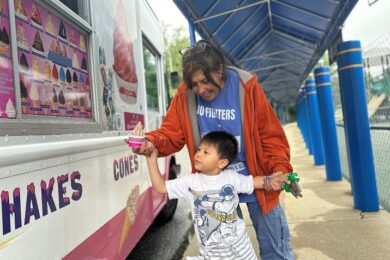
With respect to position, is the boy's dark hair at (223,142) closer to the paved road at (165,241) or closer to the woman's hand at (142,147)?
the woman's hand at (142,147)

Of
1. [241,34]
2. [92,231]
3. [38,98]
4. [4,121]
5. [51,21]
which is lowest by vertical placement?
[92,231]

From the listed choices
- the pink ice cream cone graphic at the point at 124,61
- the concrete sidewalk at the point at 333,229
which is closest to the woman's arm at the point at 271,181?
the pink ice cream cone graphic at the point at 124,61

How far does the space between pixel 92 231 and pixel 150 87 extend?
2.51 m

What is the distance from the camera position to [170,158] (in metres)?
5.32

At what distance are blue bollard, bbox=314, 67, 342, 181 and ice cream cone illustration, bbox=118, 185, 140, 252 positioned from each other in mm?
4396

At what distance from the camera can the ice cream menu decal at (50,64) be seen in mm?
1841

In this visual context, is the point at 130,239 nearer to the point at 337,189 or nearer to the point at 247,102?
the point at 247,102

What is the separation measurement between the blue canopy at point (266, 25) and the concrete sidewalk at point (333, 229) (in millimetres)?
2294

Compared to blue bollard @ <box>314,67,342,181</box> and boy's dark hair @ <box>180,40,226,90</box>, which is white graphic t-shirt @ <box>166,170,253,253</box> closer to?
boy's dark hair @ <box>180,40,226,90</box>

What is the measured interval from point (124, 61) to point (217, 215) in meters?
1.59

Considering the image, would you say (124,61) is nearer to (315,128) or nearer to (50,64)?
(50,64)

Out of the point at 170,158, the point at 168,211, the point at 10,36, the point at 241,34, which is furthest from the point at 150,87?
the point at 241,34

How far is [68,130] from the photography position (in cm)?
209

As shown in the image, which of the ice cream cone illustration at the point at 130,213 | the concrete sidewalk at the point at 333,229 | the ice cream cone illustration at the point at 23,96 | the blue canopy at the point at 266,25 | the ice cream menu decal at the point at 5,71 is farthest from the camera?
the blue canopy at the point at 266,25
